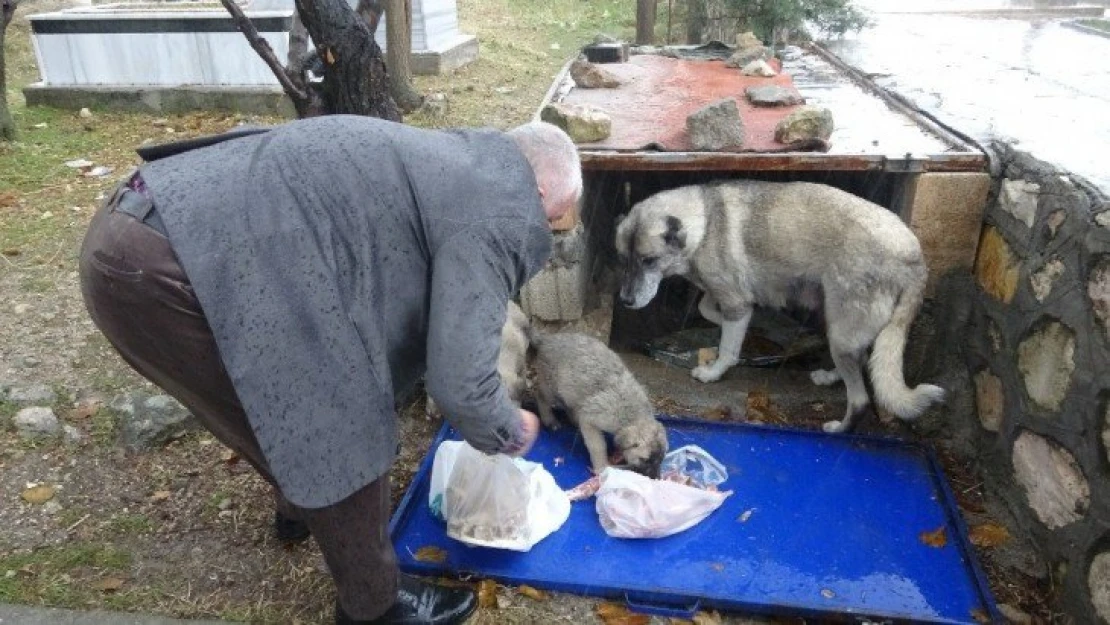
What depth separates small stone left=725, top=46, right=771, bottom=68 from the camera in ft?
23.7

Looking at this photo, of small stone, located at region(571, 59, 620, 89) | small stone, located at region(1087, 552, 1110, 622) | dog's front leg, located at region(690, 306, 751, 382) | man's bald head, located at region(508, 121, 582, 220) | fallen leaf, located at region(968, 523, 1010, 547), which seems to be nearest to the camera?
man's bald head, located at region(508, 121, 582, 220)

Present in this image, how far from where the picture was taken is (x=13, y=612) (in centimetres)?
304

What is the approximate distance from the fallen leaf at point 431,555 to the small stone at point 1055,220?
290 cm

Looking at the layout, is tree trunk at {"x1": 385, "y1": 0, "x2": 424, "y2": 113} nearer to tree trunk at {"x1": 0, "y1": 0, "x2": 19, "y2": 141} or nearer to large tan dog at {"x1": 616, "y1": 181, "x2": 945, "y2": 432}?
tree trunk at {"x1": 0, "y1": 0, "x2": 19, "y2": 141}

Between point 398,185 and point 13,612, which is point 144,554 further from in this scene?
point 398,185

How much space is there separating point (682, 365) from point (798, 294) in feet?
3.19

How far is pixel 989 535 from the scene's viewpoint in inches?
139

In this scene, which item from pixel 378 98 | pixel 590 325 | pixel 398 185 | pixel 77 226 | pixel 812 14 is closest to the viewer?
pixel 398 185

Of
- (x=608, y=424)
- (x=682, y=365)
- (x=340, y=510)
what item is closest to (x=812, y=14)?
(x=682, y=365)

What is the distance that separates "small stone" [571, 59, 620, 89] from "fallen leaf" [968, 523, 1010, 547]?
14.1 ft

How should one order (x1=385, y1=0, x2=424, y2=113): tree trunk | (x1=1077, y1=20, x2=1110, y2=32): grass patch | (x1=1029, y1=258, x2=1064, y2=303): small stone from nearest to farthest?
(x1=1029, y1=258, x2=1064, y2=303): small stone, (x1=385, y1=0, x2=424, y2=113): tree trunk, (x1=1077, y1=20, x2=1110, y2=32): grass patch

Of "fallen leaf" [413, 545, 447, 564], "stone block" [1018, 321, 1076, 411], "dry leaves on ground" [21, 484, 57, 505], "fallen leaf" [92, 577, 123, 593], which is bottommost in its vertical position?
"fallen leaf" [413, 545, 447, 564]

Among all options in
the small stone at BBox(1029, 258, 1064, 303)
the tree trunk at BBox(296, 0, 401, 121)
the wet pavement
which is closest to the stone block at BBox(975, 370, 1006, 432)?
the small stone at BBox(1029, 258, 1064, 303)

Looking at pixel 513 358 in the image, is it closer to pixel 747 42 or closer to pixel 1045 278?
pixel 1045 278
